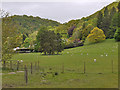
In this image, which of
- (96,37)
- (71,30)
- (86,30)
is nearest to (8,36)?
(96,37)

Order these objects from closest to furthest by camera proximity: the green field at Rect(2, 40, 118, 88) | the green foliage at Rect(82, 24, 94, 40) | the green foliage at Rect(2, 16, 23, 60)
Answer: the green field at Rect(2, 40, 118, 88)
the green foliage at Rect(2, 16, 23, 60)
the green foliage at Rect(82, 24, 94, 40)

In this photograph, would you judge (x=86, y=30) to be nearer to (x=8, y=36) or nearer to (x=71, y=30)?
(x=71, y=30)

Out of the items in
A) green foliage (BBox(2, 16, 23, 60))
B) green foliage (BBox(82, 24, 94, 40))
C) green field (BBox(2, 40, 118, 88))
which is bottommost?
green field (BBox(2, 40, 118, 88))

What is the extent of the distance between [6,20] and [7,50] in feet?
15.3

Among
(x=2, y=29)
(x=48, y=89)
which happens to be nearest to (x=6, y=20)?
(x=2, y=29)

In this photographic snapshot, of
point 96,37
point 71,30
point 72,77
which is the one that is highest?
point 71,30

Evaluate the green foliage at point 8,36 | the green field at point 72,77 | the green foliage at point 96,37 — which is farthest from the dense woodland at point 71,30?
the green field at point 72,77

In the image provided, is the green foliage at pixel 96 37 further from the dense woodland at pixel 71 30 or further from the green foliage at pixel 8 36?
the green foliage at pixel 8 36

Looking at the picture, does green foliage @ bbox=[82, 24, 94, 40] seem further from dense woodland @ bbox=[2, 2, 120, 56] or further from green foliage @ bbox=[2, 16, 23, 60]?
green foliage @ bbox=[2, 16, 23, 60]

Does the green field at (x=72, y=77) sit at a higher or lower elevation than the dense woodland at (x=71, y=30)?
lower

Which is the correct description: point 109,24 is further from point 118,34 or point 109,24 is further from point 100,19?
point 118,34

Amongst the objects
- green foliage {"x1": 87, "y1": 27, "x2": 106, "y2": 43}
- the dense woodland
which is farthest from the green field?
green foliage {"x1": 87, "y1": 27, "x2": 106, "y2": 43}

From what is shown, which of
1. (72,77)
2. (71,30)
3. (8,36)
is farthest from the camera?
(71,30)

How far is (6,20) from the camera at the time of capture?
29.7 meters
